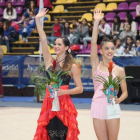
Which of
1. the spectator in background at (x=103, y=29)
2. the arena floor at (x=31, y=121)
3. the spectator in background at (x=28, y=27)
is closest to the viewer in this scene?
the arena floor at (x=31, y=121)

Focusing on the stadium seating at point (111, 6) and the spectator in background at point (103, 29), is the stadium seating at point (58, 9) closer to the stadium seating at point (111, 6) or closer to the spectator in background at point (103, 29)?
the stadium seating at point (111, 6)

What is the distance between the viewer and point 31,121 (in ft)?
29.4

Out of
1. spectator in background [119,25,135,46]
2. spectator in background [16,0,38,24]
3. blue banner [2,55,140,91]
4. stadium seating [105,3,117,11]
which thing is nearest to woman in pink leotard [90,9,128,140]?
blue banner [2,55,140,91]

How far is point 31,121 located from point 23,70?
4.96 m

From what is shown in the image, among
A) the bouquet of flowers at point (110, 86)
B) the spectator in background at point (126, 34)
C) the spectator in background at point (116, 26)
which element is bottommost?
the bouquet of flowers at point (110, 86)

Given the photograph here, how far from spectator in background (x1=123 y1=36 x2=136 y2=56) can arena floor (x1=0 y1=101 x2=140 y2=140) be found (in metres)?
2.70

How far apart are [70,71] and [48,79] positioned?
289 mm

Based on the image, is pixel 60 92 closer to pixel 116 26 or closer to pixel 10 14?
pixel 116 26

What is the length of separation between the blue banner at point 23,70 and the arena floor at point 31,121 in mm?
1475

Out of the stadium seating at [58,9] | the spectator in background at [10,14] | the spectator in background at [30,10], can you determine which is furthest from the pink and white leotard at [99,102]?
the stadium seating at [58,9]

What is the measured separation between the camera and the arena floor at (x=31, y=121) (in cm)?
734

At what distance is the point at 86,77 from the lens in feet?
43.4

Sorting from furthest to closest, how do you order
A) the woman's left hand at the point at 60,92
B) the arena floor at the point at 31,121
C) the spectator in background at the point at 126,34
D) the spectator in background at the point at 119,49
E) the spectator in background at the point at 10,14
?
1. the spectator in background at the point at 10,14
2. the spectator in background at the point at 126,34
3. the spectator in background at the point at 119,49
4. the arena floor at the point at 31,121
5. the woman's left hand at the point at 60,92

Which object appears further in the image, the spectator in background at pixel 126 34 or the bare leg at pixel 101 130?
the spectator in background at pixel 126 34
